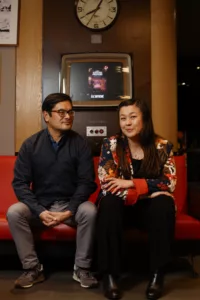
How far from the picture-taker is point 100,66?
10.5 feet

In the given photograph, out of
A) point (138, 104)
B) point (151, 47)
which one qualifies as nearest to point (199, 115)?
point (151, 47)

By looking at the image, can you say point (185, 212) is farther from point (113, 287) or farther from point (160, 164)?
point (113, 287)

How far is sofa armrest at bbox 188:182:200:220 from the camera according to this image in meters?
2.69

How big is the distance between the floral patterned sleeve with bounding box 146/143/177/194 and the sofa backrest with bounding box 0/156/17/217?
44.3 inches

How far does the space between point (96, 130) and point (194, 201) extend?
1.00 m

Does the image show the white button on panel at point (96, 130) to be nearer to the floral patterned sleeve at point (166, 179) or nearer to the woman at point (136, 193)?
the woman at point (136, 193)

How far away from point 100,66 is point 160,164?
120 cm

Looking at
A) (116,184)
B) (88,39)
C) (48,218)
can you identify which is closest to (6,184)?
(48,218)

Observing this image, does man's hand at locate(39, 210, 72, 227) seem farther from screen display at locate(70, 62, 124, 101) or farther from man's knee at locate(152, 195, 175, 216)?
screen display at locate(70, 62, 124, 101)

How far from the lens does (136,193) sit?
89.4 inches

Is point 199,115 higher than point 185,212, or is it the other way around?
point 199,115

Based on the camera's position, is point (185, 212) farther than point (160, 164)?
Yes

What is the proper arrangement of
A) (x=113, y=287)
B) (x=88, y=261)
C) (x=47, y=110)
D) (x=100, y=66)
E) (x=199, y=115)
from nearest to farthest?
(x=113, y=287) < (x=88, y=261) < (x=47, y=110) < (x=100, y=66) < (x=199, y=115)

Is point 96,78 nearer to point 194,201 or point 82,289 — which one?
point 194,201
